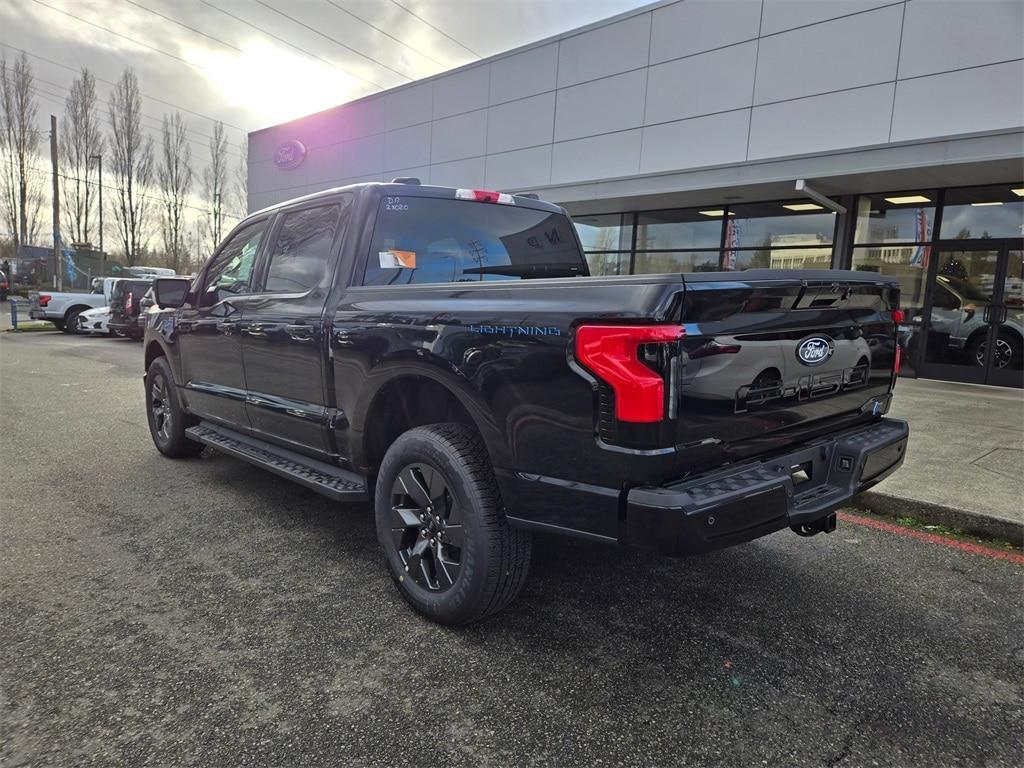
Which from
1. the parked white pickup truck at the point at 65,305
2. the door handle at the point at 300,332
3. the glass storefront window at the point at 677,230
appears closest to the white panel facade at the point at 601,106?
the glass storefront window at the point at 677,230

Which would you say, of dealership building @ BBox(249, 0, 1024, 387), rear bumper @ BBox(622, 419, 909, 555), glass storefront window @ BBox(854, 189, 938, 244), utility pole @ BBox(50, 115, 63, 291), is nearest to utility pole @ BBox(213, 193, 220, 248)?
utility pole @ BBox(50, 115, 63, 291)

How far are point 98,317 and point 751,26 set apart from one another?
1844 cm

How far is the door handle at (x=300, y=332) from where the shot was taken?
338cm

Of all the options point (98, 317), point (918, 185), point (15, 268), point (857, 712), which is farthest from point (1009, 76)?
point (15, 268)

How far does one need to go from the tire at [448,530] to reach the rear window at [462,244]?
3.30 ft

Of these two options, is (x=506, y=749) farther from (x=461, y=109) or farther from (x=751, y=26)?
(x=461, y=109)

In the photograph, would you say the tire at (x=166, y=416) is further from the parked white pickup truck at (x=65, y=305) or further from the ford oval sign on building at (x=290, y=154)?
the ford oval sign on building at (x=290, y=154)

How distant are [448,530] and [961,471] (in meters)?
4.39

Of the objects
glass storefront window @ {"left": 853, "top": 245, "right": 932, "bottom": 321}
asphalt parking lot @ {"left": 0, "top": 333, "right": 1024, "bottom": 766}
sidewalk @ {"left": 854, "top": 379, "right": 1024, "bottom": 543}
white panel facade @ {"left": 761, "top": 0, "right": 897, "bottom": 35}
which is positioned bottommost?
asphalt parking lot @ {"left": 0, "top": 333, "right": 1024, "bottom": 766}

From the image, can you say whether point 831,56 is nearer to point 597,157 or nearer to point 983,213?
point 983,213

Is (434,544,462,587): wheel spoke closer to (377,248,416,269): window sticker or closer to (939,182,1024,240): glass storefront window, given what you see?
(377,248,416,269): window sticker

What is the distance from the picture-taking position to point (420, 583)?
2787mm

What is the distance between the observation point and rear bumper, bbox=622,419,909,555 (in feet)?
6.53

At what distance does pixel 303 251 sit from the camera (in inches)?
147
